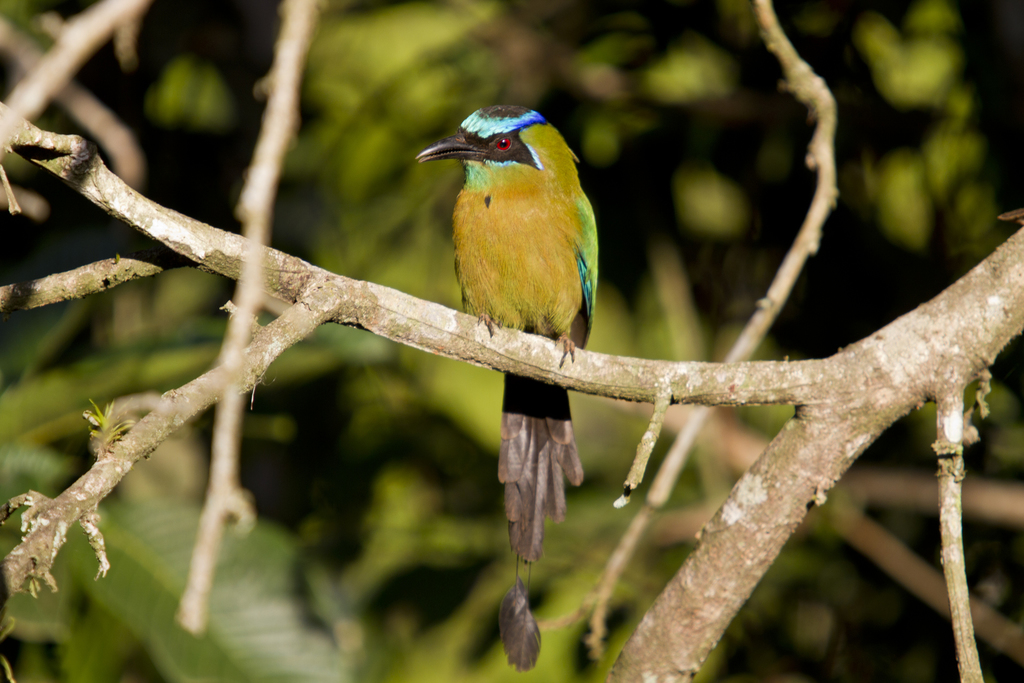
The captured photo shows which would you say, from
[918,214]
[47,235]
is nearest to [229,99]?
[47,235]

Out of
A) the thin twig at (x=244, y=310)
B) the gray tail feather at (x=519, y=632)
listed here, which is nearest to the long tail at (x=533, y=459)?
the gray tail feather at (x=519, y=632)

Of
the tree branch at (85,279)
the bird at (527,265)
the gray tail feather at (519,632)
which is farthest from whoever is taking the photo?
the bird at (527,265)

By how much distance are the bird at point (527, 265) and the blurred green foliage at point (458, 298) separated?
0.62 m

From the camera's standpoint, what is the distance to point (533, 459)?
258cm

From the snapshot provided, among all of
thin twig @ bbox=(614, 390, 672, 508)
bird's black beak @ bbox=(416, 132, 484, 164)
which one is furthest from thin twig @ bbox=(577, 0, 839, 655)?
bird's black beak @ bbox=(416, 132, 484, 164)

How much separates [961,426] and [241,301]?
1576 millimetres

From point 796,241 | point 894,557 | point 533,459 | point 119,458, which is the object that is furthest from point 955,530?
point 894,557

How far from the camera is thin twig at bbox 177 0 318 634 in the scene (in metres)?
0.98

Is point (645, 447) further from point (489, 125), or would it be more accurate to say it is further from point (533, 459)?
point (489, 125)

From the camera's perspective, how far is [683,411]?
4.38 m

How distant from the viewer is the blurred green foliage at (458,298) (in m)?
2.99

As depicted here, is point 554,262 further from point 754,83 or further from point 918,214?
point 918,214

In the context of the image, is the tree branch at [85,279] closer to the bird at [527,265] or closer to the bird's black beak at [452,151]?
the bird at [527,265]

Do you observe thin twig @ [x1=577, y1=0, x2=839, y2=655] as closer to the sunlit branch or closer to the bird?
the bird
